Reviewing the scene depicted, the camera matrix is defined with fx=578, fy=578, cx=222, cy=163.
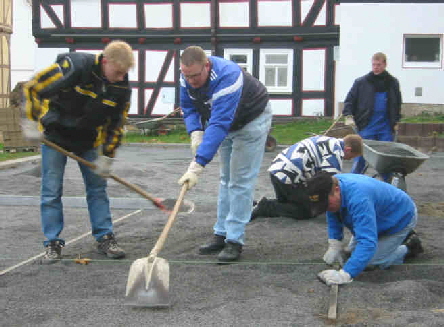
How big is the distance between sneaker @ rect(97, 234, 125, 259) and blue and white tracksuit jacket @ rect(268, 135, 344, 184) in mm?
1576

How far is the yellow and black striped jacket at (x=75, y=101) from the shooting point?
4.08 m

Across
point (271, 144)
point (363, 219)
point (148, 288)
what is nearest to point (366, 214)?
point (363, 219)

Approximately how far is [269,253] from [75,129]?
1783 millimetres

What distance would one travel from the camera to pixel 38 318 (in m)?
3.17

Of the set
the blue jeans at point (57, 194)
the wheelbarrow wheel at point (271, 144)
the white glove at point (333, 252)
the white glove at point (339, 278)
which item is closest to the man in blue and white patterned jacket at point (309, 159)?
the white glove at point (333, 252)

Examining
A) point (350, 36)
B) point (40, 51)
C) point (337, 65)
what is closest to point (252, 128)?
point (350, 36)

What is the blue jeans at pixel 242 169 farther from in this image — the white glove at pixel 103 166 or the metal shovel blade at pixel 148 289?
the metal shovel blade at pixel 148 289

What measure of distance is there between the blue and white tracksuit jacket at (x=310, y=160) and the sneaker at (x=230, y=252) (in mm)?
979

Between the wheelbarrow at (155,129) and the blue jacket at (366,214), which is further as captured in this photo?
the wheelbarrow at (155,129)

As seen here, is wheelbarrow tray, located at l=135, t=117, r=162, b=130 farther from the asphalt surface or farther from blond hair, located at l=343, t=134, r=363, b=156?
blond hair, located at l=343, t=134, r=363, b=156

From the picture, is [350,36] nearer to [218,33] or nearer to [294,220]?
[218,33]

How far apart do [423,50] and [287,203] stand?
1295cm

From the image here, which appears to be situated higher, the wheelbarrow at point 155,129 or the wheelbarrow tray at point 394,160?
the wheelbarrow tray at point 394,160

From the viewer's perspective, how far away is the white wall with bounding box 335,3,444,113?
16.5 meters
